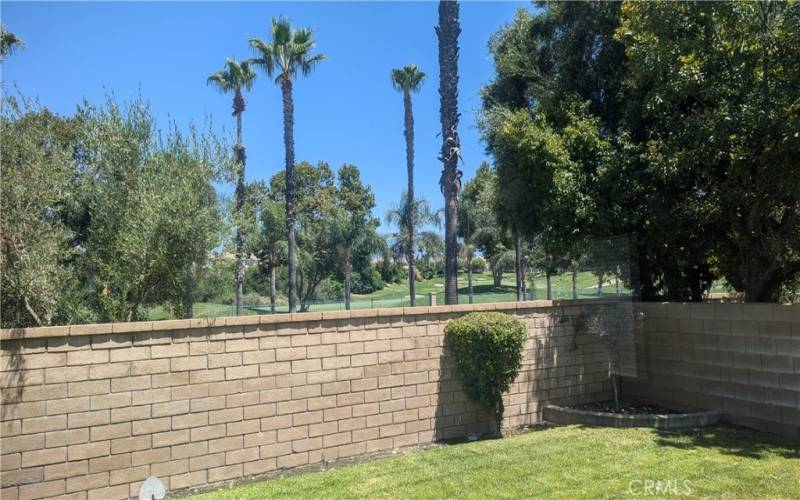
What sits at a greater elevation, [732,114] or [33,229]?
[732,114]

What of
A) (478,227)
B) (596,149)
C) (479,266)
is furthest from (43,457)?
(479,266)

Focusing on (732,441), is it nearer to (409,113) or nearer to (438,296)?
(438,296)

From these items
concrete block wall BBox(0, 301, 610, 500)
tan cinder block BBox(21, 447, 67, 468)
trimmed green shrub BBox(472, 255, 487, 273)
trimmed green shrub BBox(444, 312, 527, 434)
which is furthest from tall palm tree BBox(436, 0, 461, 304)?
trimmed green shrub BBox(472, 255, 487, 273)

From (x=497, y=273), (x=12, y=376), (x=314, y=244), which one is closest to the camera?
(x=12, y=376)

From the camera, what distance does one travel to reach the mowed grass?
505 cm

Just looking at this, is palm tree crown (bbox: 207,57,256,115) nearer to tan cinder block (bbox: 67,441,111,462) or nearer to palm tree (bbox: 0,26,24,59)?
palm tree (bbox: 0,26,24,59)

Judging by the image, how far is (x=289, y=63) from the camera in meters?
24.6

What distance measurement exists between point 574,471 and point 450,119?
40.8 feet

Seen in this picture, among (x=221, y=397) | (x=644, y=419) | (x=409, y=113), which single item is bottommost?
(x=644, y=419)

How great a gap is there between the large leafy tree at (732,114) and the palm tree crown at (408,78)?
23.9 m

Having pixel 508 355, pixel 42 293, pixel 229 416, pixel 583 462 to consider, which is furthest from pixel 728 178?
pixel 42 293

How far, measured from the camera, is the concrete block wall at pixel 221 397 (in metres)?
5.13

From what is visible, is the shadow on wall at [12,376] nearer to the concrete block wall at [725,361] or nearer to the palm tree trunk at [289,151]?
the concrete block wall at [725,361]

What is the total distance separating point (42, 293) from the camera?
587 cm
